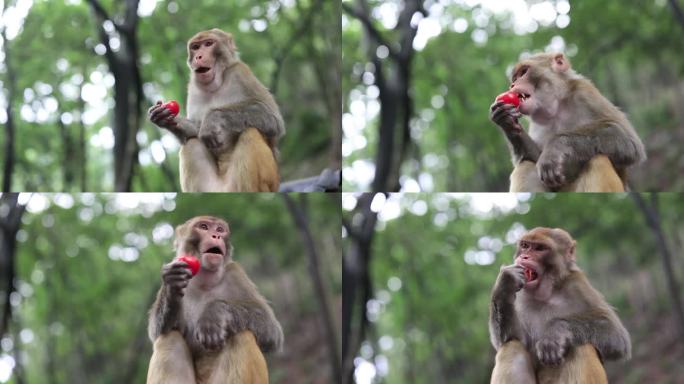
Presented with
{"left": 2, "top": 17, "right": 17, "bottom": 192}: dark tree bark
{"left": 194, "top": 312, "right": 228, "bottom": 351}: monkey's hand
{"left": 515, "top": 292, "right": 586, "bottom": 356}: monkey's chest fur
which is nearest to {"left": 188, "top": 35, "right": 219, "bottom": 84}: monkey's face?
{"left": 194, "top": 312, "right": 228, "bottom": 351}: monkey's hand

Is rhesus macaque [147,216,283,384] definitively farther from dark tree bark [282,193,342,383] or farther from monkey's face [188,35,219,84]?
dark tree bark [282,193,342,383]

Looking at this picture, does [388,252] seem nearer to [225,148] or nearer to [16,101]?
[225,148]

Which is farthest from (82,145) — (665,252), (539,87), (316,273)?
(665,252)

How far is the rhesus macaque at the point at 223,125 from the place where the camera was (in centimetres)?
407

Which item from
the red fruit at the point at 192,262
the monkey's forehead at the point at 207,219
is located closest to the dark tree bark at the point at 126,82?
the monkey's forehead at the point at 207,219

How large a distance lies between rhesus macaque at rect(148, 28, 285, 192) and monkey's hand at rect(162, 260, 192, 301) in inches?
19.2

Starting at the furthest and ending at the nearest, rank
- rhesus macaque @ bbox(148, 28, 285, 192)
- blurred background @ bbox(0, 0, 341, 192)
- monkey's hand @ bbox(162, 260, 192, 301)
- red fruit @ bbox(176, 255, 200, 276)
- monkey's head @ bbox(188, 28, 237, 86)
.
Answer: blurred background @ bbox(0, 0, 341, 192)
monkey's head @ bbox(188, 28, 237, 86)
rhesus macaque @ bbox(148, 28, 285, 192)
red fruit @ bbox(176, 255, 200, 276)
monkey's hand @ bbox(162, 260, 192, 301)

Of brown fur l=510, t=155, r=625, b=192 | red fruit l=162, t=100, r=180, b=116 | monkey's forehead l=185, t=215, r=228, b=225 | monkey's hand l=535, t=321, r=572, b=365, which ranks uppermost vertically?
red fruit l=162, t=100, r=180, b=116

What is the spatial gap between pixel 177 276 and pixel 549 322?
64.4 inches

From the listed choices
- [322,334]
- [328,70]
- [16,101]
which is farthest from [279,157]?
[16,101]

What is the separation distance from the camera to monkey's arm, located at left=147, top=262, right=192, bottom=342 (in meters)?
3.78

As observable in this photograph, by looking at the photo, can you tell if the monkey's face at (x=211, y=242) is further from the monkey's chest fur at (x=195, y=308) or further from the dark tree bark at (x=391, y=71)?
the dark tree bark at (x=391, y=71)

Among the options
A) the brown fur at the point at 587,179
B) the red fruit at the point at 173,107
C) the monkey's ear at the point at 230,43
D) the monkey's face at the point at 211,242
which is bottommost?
the monkey's face at the point at 211,242

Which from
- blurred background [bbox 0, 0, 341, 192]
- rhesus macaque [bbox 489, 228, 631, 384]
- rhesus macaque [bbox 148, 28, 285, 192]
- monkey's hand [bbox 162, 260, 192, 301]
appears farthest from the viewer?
blurred background [bbox 0, 0, 341, 192]
